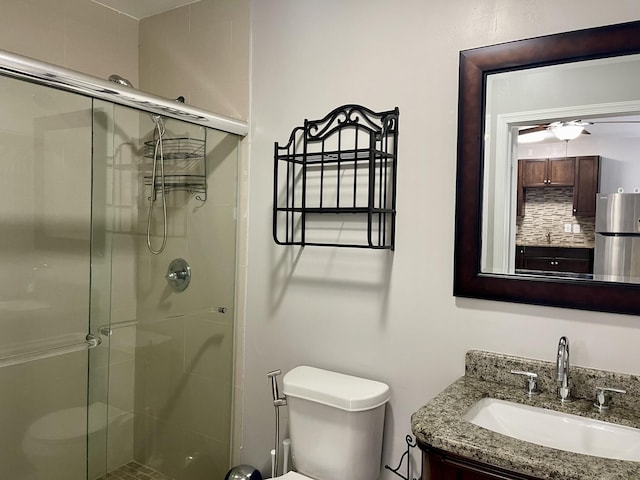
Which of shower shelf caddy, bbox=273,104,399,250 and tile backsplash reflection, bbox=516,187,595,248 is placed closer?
tile backsplash reflection, bbox=516,187,595,248

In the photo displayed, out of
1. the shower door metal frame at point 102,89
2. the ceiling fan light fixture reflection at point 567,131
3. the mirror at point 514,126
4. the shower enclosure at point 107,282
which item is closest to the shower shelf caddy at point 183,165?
the shower enclosure at point 107,282

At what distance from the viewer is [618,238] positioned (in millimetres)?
1446

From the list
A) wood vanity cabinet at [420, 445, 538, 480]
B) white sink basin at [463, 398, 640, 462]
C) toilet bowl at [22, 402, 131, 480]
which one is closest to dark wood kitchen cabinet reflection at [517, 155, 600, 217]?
white sink basin at [463, 398, 640, 462]

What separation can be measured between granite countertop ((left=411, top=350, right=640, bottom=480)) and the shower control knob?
3.89 feet

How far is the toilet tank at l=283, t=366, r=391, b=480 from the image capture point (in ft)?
5.63

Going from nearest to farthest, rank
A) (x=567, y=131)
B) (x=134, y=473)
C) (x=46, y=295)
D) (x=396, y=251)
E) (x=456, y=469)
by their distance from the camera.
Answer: (x=456, y=469), (x=567, y=131), (x=396, y=251), (x=46, y=295), (x=134, y=473)

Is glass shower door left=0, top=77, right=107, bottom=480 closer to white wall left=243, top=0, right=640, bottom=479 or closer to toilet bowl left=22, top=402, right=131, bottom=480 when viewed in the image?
toilet bowl left=22, top=402, right=131, bottom=480

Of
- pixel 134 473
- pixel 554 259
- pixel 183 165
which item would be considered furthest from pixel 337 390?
pixel 183 165

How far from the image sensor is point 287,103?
7.04 ft

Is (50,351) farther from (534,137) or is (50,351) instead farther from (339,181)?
(534,137)

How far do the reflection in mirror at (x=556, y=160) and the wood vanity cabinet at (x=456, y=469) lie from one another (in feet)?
2.17

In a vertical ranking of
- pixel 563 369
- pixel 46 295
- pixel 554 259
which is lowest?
pixel 563 369

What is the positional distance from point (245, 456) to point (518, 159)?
1.77 meters

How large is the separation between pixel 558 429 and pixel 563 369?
171 mm
